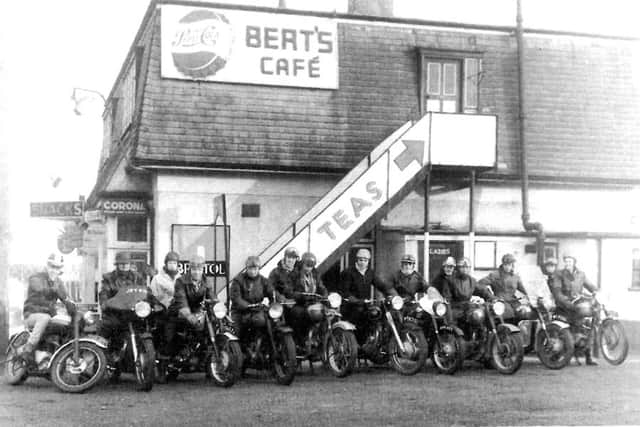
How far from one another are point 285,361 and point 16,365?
336cm

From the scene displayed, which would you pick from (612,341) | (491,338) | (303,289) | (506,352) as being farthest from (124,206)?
(612,341)

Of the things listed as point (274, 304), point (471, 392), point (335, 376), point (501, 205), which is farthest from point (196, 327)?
point (501, 205)

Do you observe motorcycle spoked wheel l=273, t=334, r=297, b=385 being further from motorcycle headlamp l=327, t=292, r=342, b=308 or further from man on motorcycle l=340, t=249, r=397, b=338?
man on motorcycle l=340, t=249, r=397, b=338

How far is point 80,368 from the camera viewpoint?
11164mm

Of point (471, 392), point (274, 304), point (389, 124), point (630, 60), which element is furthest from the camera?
point (630, 60)

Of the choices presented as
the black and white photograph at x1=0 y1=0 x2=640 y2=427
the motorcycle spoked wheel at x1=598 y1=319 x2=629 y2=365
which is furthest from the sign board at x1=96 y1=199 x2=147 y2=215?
the motorcycle spoked wheel at x1=598 y1=319 x2=629 y2=365

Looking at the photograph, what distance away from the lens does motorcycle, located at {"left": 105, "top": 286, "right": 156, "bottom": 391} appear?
1125 cm

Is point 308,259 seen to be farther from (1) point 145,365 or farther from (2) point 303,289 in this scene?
(1) point 145,365

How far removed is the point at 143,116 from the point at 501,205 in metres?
8.18

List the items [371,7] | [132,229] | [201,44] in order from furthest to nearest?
1. [371,7]
2. [132,229]
3. [201,44]

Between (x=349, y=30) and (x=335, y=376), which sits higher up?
(x=349, y=30)

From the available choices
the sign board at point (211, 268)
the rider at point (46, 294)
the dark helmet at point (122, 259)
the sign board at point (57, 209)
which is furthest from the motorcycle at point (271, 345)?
the sign board at point (57, 209)

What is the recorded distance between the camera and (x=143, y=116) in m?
19.1

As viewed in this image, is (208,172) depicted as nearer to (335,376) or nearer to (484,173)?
(484,173)
